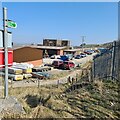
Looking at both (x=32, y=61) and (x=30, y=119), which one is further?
(x=32, y=61)

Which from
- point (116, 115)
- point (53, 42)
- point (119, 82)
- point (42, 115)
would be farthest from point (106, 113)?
point (53, 42)

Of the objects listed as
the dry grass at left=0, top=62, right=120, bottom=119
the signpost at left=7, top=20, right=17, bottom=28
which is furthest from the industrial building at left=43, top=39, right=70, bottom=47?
the dry grass at left=0, top=62, right=120, bottom=119

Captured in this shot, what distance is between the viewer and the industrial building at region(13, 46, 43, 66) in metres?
32.9

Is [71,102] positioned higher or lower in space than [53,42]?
lower

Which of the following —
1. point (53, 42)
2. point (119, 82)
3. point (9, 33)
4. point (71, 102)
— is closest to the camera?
point (71, 102)

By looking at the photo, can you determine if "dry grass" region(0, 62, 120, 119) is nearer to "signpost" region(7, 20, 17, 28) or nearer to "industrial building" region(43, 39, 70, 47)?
"signpost" region(7, 20, 17, 28)

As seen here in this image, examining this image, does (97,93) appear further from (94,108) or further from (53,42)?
(53,42)

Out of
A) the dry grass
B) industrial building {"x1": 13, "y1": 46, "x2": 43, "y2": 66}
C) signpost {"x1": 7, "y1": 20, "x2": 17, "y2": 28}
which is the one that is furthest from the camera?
industrial building {"x1": 13, "y1": 46, "x2": 43, "y2": 66}

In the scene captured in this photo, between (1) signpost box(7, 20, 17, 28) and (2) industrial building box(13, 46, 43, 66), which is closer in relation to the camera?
→ (1) signpost box(7, 20, 17, 28)

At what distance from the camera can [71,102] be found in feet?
20.6

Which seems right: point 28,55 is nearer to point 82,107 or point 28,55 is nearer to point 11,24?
point 11,24

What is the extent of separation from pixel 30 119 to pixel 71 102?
4.76 feet

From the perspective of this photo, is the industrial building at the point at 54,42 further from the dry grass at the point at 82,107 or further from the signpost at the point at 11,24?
the dry grass at the point at 82,107

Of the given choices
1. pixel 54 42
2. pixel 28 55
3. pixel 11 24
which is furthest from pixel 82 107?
pixel 54 42
